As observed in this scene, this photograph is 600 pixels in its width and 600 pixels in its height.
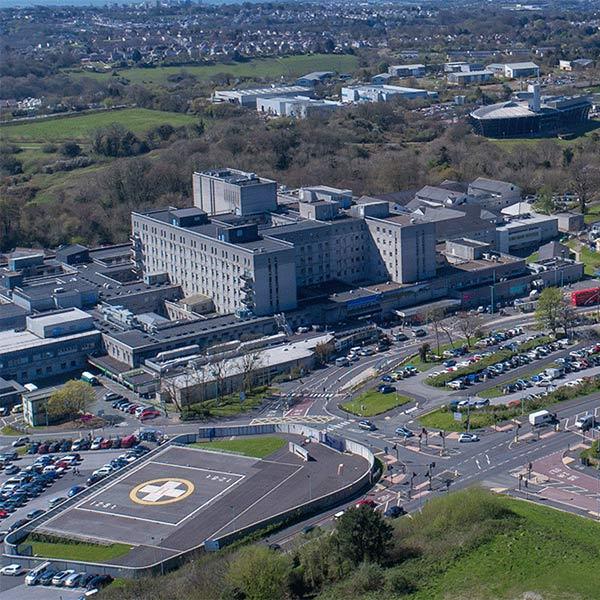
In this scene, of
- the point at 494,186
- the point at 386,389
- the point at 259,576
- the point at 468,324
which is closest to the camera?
the point at 259,576

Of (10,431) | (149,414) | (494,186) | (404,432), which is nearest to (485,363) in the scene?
(404,432)

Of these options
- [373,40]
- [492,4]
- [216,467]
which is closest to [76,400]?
[216,467]

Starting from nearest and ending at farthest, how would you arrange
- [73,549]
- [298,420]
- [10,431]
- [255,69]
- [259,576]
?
[259,576]
[73,549]
[298,420]
[10,431]
[255,69]

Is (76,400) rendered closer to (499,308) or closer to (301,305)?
(301,305)

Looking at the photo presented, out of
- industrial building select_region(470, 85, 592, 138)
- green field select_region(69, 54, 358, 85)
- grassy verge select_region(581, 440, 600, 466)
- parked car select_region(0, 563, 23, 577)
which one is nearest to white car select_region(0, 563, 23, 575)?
parked car select_region(0, 563, 23, 577)

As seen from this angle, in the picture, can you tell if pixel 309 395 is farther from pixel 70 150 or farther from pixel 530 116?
pixel 530 116

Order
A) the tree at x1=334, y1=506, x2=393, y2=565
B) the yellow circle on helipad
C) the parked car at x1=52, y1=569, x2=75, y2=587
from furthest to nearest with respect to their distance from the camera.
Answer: the yellow circle on helipad → the parked car at x1=52, y1=569, x2=75, y2=587 → the tree at x1=334, y1=506, x2=393, y2=565

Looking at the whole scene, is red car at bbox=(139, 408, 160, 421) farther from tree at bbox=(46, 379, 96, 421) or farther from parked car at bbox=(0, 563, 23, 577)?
parked car at bbox=(0, 563, 23, 577)
